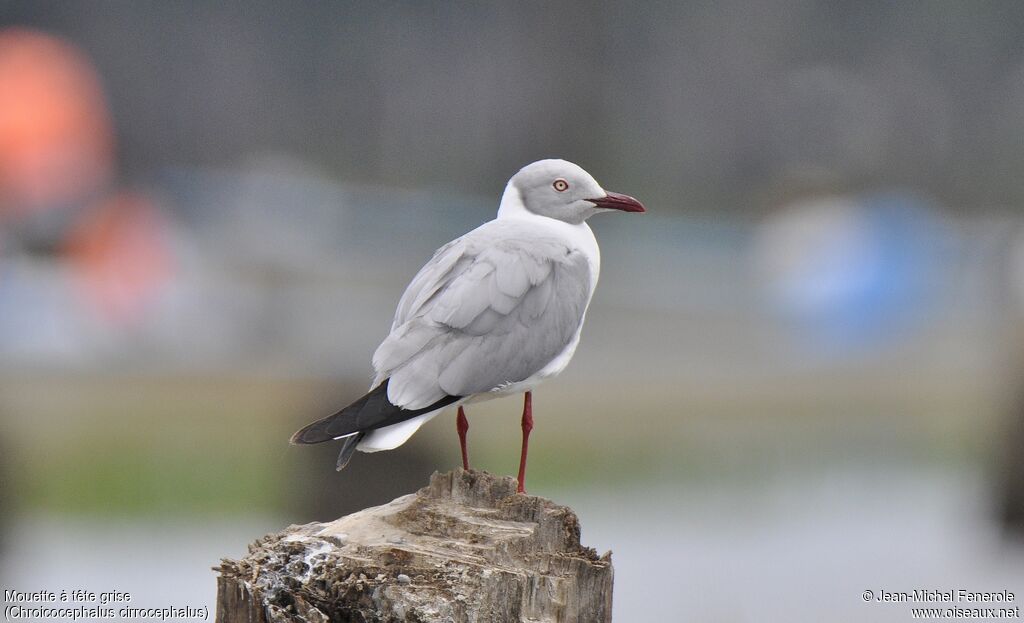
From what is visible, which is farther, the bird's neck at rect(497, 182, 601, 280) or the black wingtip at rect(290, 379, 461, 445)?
the bird's neck at rect(497, 182, 601, 280)

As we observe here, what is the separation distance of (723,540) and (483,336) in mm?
2841

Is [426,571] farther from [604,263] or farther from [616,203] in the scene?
[604,263]

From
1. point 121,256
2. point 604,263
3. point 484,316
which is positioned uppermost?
point 604,263

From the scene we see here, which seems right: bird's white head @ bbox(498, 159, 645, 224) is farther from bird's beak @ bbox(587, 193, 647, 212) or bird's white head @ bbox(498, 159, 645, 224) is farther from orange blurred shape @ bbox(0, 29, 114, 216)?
orange blurred shape @ bbox(0, 29, 114, 216)

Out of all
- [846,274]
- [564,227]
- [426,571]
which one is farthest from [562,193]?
[846,274]

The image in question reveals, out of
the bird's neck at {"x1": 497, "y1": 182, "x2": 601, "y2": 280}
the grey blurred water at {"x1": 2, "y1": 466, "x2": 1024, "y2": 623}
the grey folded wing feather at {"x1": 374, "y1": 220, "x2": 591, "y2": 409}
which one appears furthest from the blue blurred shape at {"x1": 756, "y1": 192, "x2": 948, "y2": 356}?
the grey folded wing feather at {"x1": 374, "y1": 220, "x2": 591, "y2": 409}

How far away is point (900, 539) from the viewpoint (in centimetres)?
448

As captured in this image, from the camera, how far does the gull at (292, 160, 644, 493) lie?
6.03ft

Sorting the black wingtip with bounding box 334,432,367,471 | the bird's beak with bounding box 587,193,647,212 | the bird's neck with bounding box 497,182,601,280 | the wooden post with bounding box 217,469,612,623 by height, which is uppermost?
the bird's beak with bounding box 587,193,647,212

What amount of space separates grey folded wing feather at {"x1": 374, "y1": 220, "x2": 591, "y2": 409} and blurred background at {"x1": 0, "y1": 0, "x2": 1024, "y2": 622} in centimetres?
199

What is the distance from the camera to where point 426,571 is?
5.38 feet

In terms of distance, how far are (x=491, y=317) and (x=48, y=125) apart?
459cm

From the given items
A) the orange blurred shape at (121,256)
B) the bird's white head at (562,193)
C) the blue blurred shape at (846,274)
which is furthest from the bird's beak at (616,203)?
the blue blurred shape at (846,274)

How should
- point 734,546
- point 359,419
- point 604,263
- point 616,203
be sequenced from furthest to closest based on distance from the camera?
point 604,263 < point 734,546 < point 616,203 < point 359,419
